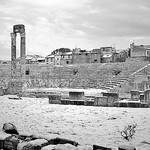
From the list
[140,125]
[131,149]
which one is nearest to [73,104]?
[140,125]

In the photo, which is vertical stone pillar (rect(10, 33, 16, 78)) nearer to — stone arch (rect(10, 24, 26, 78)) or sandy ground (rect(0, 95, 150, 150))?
stone arch (rect(10, 24, 26, 78))

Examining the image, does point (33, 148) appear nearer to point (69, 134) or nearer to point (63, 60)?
point (69, 134)

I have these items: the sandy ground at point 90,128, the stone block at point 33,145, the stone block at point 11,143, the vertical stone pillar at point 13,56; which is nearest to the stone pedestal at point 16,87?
the vertical stone pillar at point 13,56

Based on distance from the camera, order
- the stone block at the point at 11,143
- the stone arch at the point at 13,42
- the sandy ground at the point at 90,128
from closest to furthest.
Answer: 1. the stone block at the point at 11,143
2. the sandy ground at the point at 90,128
3. the stone arch at the point at 13,42

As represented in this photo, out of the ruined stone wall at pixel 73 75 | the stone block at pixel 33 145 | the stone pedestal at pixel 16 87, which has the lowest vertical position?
the stone block at pixel 33 145

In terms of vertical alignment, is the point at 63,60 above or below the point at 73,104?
Result: above

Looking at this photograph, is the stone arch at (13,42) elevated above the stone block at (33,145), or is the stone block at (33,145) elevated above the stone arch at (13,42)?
the stone arch at (13,42)

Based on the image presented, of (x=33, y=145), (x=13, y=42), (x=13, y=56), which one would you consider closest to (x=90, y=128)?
(x=33, y=145)

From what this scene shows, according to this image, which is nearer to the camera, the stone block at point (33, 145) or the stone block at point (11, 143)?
the stone block at point (33, 145)

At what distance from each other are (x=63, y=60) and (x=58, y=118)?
172 feet

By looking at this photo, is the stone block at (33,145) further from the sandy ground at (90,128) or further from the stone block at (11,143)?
the sandy ground at (90,128)

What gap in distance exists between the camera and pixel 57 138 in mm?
5441

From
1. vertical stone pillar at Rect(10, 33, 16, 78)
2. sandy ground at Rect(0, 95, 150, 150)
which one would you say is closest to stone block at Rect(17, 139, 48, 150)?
sandy ground at Rect(0, 95, 150, 150)

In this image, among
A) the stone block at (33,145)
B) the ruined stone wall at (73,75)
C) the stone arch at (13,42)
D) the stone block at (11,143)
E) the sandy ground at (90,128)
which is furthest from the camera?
the ruined stone wall at (73,75)
